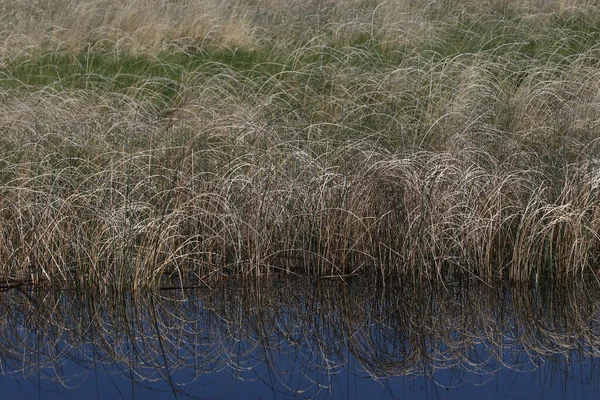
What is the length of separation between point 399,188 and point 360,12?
294 inches

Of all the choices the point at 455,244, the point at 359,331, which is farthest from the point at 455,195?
the point at 359,331

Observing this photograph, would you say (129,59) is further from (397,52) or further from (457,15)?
(457,15)

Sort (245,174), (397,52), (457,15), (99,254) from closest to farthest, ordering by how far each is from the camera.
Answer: (99,254) < (245,174) < (397,52) < (457,15)

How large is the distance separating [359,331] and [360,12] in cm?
862

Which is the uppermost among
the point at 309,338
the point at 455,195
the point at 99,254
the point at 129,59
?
the point at 129,59

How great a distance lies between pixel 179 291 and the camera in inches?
252

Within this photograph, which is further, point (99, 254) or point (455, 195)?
point (455, 195)

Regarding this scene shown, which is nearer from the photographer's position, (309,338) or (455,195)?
(309,338)

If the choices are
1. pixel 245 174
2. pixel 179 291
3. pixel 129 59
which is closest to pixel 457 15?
pixel 129 59

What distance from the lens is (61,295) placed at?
6.31m

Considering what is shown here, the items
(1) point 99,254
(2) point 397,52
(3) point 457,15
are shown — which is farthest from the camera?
(3) point 457,15

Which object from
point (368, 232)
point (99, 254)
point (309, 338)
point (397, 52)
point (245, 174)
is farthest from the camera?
point (397, 52)

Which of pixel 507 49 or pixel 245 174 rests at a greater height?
pixel 507 49

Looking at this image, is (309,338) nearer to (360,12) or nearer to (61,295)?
(61,295)
